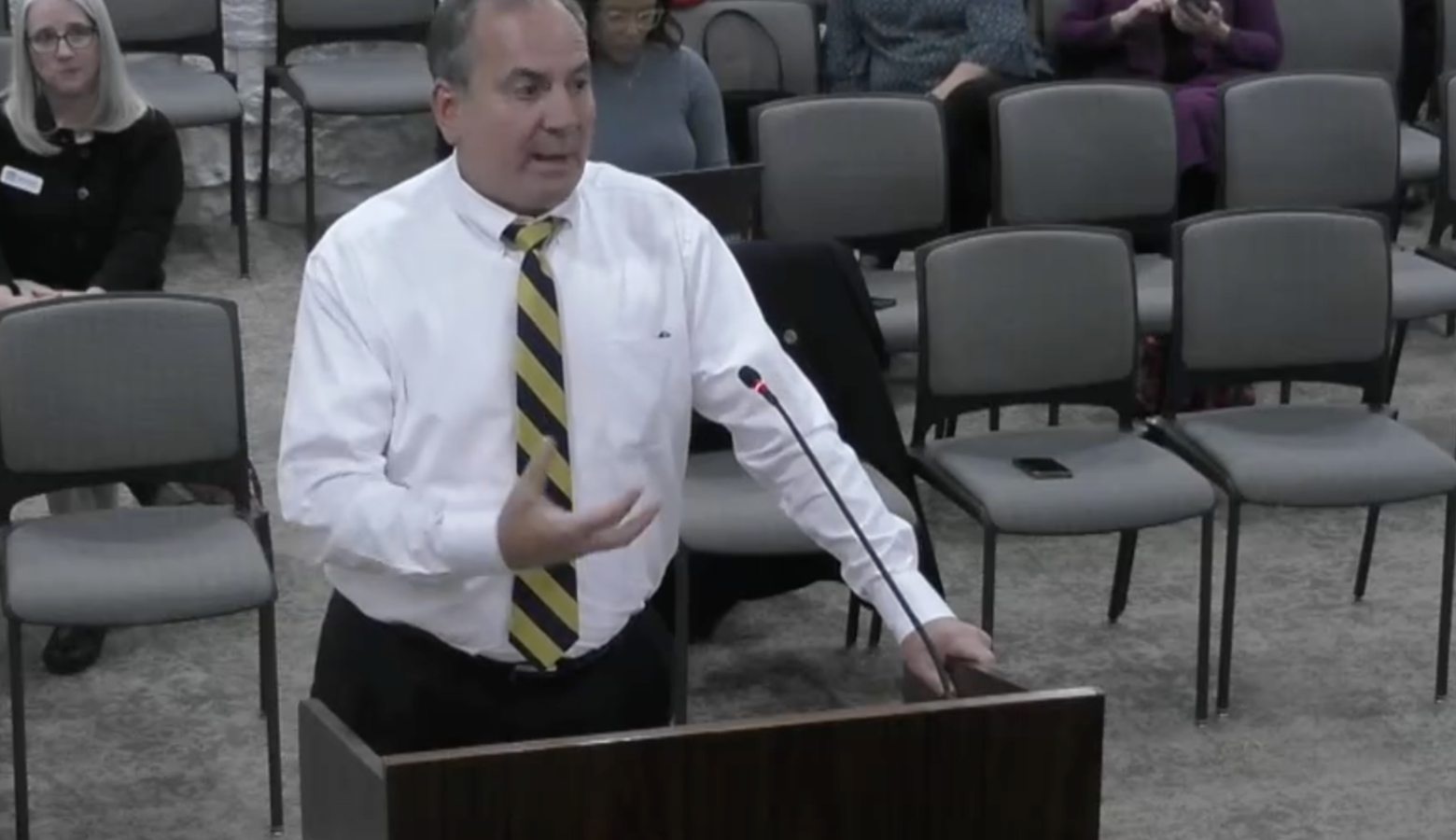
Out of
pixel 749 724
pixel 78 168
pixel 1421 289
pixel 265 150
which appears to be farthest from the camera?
pixel 265 150

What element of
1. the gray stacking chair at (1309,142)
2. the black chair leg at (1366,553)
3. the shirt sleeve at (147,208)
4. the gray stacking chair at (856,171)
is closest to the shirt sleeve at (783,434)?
the shirt sleeve at (147,208)

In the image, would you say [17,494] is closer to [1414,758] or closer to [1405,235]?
[1414,758]

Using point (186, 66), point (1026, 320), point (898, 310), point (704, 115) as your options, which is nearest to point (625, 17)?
point (704, 115)

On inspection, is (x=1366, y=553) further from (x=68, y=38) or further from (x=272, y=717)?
(x=68, y=38)

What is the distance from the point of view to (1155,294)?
584cm

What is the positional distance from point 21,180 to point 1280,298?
8.87 feet

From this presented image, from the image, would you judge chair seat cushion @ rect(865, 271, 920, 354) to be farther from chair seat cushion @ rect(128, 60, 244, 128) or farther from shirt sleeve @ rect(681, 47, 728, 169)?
chair seat cushion @ rect(128, 60, 244, 128)

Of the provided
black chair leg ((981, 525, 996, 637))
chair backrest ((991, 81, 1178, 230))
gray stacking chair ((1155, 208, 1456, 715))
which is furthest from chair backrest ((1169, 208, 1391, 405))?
chair backrest ((991, 81, 1178, 230))

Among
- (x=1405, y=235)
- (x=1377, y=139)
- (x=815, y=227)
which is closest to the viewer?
(x=815, y=227)

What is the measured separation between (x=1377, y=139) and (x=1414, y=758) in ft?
7.03

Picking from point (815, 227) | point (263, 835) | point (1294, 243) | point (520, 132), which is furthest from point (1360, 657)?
point (520, 132)

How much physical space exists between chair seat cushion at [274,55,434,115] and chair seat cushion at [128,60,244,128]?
22 cm

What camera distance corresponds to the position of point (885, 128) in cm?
595

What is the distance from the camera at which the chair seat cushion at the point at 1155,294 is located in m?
5.71
